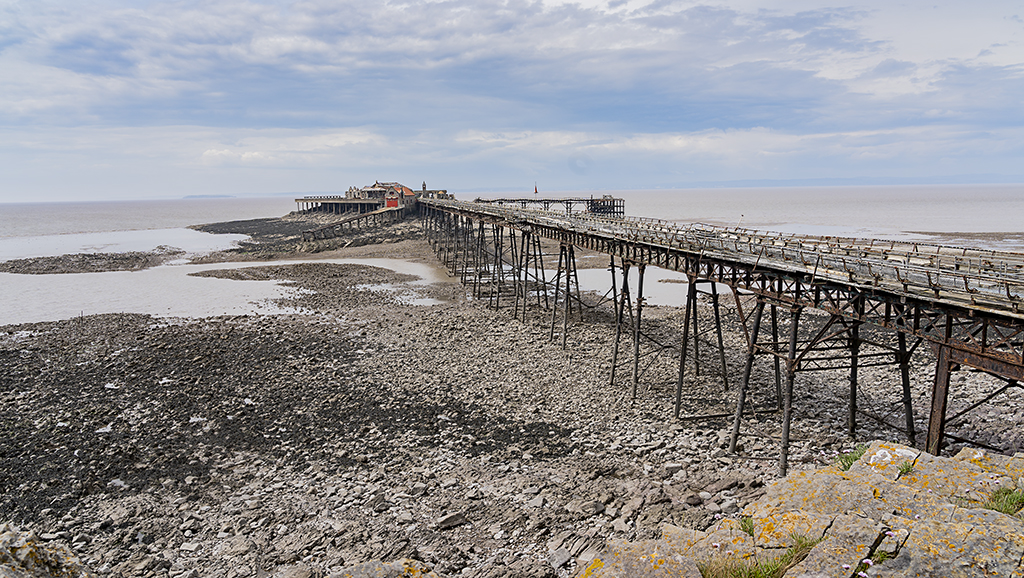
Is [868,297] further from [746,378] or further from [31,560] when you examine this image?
[31,560]

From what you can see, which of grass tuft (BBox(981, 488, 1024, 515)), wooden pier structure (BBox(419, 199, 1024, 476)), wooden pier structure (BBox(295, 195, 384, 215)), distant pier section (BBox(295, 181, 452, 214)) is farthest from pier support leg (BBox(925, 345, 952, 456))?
wooden pier structure (BBox(295, 195, 384, 215))

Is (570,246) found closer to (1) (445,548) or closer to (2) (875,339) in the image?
(2) (875,339)

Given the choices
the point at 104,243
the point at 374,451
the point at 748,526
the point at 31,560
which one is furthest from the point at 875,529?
the point at 104,243

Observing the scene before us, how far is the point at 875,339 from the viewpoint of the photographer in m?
24.9

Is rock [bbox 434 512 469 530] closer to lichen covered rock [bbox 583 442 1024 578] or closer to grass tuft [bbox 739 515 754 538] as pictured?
lichen covered rock [bbox 583 442 1024 578]

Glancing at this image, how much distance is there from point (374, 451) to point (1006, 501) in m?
13.6

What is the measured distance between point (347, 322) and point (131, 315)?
14618 millimetres

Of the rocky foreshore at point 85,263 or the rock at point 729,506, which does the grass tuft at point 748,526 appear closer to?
the rock at point 729,506

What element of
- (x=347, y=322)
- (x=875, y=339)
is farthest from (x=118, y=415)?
(x=875, y=339)

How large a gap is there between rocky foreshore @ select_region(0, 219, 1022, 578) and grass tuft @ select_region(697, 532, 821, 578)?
5.68 ft

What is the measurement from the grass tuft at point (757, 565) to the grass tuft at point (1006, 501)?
2.73 metres

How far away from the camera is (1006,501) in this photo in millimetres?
7398

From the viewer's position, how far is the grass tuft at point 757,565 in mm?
6418

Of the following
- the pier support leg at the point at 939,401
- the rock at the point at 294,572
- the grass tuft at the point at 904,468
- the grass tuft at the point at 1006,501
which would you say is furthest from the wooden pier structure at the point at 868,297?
the rock at the point at 294,572
